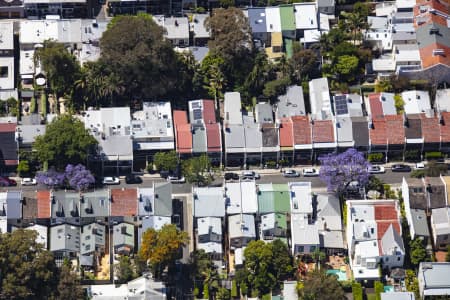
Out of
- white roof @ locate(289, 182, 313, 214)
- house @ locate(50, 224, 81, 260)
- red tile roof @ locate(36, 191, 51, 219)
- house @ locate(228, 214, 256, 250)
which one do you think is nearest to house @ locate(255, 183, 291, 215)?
white roof @ locate(289, 182, 313, 214)

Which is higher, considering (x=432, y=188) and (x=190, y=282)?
(x=432, y=188)

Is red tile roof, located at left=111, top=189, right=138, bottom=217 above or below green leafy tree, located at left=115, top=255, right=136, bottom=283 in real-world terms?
above

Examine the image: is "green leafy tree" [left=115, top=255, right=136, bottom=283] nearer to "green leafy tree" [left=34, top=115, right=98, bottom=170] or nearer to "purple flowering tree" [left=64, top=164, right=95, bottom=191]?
"purple flowering tree" [left=64, top=164, right=95, bottom=191]

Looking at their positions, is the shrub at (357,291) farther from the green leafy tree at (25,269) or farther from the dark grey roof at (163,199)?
the green leafy tree at (25,269)

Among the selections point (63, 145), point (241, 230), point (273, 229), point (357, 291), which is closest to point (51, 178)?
point (63, 145)

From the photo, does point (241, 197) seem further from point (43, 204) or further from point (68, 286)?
point (68, 286)

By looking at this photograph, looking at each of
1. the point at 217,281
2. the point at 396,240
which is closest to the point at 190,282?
the point at 217,281

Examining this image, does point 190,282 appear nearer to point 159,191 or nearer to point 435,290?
point 159,191
